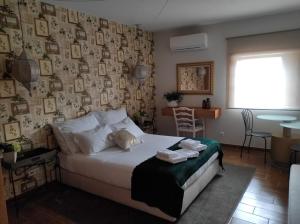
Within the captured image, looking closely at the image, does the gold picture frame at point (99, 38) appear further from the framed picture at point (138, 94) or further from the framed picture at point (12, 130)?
the framed picture at point (12, 130)

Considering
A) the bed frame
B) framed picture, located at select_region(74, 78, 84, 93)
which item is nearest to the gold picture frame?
framed picture, located at select_region(74, 78, 84, 93)

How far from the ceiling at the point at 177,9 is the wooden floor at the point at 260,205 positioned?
2465 millimetres

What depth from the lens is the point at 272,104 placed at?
390cm

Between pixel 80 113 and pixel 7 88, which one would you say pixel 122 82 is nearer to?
pixel 80 113

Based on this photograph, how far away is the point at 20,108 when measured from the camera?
8.48ft

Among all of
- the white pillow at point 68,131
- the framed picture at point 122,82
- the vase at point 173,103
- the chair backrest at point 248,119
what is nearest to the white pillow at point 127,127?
the white pillow at point 68,131

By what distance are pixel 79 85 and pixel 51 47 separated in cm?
66

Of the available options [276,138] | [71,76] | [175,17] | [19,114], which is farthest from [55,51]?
[276,138]

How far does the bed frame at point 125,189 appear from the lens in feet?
7.24

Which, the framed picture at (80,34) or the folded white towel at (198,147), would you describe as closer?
the folded white towel at (198,147)

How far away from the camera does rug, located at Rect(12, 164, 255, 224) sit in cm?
217

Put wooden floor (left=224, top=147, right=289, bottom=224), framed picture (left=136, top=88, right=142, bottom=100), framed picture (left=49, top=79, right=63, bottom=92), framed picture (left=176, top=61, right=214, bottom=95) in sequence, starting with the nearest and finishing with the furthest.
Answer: wooden floor (left=224, top=147, right=289, bottom=224)
framed picture (left=49, top=79, right=63, bottom=92)
framed picture (left=176, top=61, right=214, bottom=95)
framed picture (left=136, top=88, right=142, bottom=100)

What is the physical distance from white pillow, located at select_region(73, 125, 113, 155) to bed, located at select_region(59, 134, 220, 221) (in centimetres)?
7

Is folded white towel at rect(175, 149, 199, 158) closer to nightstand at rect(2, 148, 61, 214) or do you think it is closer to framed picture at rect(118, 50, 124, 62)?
nightstand at rect(2, 148, 61, 214)
